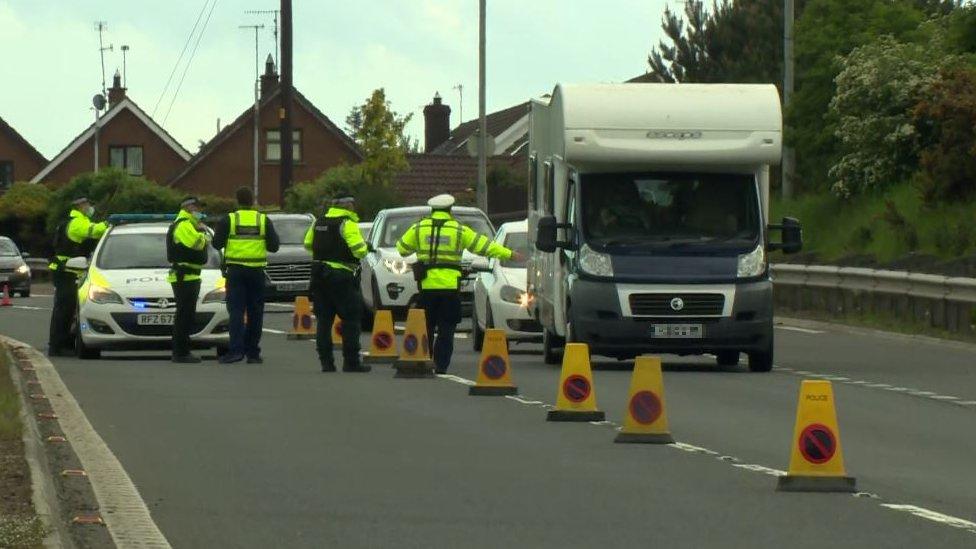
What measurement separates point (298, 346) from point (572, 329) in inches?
257

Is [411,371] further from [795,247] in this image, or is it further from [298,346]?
[298,346]

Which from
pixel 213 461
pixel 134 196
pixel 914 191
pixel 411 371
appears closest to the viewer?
pixel 213 461

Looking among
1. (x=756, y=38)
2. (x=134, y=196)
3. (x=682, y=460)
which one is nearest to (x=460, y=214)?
(x=682, y=460)

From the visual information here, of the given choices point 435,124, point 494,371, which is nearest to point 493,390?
point 494,371

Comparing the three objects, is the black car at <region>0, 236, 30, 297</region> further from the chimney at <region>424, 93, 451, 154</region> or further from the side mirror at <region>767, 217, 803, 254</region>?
the chimney at <region>424, 93, 451, 154</region>

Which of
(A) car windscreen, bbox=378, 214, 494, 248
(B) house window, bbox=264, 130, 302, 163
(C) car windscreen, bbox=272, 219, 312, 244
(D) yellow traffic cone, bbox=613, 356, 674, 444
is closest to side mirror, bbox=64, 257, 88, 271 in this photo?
(A) car windscreen, bbox=378, 214, 494, 248

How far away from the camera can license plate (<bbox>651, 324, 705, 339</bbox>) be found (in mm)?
21484

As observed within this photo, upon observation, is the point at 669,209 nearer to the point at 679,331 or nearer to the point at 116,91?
the point at 679,331

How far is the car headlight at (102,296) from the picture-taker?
24.0 meters

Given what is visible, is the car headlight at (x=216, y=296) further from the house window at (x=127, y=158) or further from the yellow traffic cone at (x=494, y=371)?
the house window at (x=127, y=158)

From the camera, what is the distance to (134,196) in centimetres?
7431

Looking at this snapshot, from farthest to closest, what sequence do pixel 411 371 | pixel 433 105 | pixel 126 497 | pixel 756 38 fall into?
pixel 433 105 → pixel 756 38 → pixel 411 371 → pixel 126 497

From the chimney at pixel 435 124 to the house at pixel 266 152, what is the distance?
5.92m

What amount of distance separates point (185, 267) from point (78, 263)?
178 centimetres
